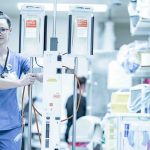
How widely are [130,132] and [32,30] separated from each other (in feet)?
3.88

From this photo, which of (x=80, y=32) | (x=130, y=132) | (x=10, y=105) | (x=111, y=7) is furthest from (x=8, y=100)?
(x=111, y=7)

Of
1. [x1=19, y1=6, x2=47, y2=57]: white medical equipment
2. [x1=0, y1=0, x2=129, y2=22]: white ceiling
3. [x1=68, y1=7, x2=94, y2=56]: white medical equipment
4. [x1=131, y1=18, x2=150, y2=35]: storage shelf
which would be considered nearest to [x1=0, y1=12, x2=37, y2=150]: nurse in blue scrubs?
[x1=19, y1=6, x2=47, y2=57]: white medical equipment

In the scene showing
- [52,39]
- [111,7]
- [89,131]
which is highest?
[111,7]

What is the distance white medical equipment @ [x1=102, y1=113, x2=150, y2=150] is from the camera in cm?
329

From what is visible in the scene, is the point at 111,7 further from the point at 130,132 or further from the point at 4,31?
the point at 4,31

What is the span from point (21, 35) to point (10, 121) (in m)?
0.61

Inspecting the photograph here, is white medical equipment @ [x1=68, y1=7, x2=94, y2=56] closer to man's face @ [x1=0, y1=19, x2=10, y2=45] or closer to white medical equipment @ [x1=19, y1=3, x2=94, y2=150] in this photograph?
white medical equipment @ [x1=19, y1=3, x2=94, y2=150]

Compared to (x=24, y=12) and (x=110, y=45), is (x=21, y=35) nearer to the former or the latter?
(x=24, y=12)

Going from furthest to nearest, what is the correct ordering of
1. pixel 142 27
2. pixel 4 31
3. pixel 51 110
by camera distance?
pixel 142 27, pixel 4 31, pixel 51 110

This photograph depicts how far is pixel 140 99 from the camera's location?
3.91 metres

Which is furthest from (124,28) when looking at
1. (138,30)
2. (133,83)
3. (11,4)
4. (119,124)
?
(119,124)

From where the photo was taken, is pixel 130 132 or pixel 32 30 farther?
pixel 130 132

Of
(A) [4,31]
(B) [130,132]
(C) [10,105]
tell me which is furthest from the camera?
(B) [130,132]

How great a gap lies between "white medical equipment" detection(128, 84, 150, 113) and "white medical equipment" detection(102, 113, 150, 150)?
35 cm
